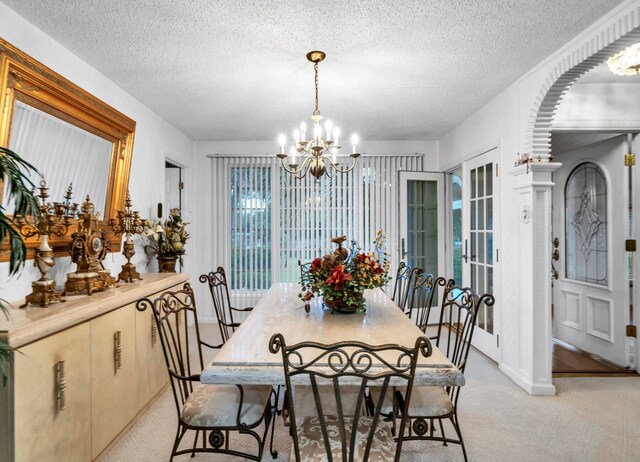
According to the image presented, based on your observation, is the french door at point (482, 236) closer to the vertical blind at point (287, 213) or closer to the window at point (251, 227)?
the vertical blind at point (287, 213)

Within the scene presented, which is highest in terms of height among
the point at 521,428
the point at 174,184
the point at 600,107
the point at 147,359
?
the point at 600,107

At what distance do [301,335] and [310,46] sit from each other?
1.89 metres

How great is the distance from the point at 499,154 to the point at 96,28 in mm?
3398

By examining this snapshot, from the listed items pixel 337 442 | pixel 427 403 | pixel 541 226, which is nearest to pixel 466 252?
pixel 541 226

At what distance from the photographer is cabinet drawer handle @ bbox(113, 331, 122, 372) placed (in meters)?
2.20

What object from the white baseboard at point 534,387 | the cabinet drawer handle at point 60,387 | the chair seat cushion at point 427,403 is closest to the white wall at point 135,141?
the cabinet drawer handle at point 60,387

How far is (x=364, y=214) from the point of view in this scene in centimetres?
522

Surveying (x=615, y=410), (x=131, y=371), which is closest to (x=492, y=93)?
(x=615, y=410)

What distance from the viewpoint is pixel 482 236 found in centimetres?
388

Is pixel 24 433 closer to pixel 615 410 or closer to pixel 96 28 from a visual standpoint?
pixel 96 28

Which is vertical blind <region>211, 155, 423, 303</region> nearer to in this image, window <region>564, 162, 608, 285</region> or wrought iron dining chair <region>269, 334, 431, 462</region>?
window <region>564, 162, 608, 285</region>

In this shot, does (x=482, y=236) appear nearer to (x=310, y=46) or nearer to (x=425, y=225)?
(x=425, y=225)

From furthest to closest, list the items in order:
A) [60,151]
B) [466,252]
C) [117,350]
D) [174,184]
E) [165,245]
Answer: [174,184]
[466,252]
[165,245]
[60,151]
[117,350]

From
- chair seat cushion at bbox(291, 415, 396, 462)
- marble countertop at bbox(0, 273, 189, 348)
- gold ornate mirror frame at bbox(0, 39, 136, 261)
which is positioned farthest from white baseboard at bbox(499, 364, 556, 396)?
gold ornate mirror frame at bbox(0, 39, 136, 261)
